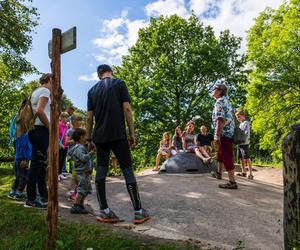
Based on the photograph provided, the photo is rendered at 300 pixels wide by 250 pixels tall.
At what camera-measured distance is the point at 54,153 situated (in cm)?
403

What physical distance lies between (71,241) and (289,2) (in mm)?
23770

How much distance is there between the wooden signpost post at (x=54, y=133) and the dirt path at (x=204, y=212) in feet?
3.49

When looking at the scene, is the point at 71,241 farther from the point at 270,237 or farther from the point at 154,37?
the point at 154,37

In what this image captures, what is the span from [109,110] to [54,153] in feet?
4.68

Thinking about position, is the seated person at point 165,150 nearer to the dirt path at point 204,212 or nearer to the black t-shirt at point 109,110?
the dirt path at point 204,212

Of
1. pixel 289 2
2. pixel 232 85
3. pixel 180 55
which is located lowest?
pixel 232 85

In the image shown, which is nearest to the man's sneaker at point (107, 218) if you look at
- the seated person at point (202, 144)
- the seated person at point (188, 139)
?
the seated person at point (202, 144)

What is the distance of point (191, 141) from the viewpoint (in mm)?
11688

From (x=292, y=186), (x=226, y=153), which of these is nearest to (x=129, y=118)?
(x=292, y=186)

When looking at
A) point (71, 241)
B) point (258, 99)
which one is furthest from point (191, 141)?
point (258, 99)

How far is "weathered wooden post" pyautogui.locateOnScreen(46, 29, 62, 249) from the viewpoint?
4008 millimetres

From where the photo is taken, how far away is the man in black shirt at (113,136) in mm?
5223

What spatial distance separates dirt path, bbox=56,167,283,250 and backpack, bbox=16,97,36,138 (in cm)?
148

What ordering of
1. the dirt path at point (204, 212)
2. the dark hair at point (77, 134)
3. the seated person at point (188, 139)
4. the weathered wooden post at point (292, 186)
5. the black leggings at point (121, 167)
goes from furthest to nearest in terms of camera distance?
the seated person at point (188, 139) → the dark hair at point (77, 134) → the black leggings at point (121, 167) → the dirt path at point (204, 212) → the weathered wooden post at point (292, 186)
